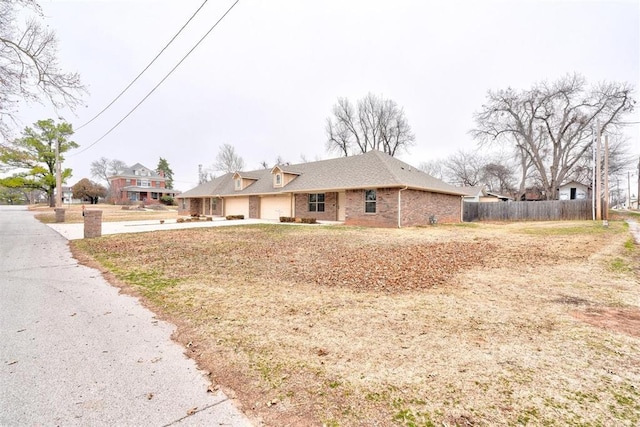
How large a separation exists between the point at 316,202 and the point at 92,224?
514 inches

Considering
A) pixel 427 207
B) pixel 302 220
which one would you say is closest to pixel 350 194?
pixel 302 220

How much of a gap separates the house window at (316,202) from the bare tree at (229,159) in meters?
37.8

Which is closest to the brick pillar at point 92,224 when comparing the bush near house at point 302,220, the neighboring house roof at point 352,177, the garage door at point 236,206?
the bush near house at point 302,220

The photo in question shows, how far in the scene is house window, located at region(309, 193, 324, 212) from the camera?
20.7 meters

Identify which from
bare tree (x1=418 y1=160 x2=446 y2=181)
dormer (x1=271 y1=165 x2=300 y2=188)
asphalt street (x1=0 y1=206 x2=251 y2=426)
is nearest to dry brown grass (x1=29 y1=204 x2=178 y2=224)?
dormer (x1=271 y1=165 x2=300 y2=188)

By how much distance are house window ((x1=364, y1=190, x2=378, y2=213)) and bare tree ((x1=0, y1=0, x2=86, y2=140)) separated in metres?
14.4

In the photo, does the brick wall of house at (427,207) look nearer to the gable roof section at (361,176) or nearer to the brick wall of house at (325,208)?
the gable roof section at (361,176)

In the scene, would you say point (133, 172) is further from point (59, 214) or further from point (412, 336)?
point (412, 336)

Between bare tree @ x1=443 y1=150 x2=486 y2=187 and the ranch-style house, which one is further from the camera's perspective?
bare tree @ x1=443 y1=150 x2=486 y2=187

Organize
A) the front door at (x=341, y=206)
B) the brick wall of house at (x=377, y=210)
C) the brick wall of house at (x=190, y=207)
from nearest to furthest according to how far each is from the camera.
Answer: the brick wall of house at (x=377, y=210), the front door at (x=341, y=206), the brick wall of house at (x=190, y=207)

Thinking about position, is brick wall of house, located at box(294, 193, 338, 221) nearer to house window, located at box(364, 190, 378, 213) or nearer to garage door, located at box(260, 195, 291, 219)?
garage door, located at box(260, 195, 291, 219)

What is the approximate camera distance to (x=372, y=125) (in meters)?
39.1

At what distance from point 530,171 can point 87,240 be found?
51959 millimetres

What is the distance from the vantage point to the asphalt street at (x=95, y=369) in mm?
1973
